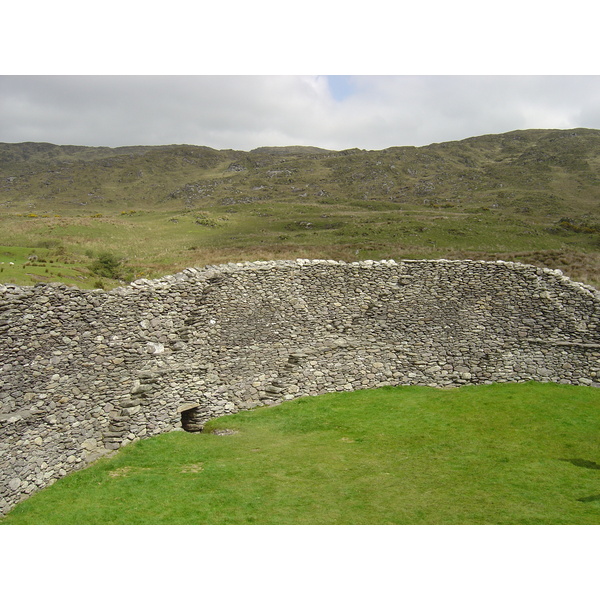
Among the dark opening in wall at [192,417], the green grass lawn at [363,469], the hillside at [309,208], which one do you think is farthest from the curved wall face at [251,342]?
the hillside at [309,208]

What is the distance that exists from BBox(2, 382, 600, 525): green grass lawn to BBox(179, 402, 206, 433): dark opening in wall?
0.51m

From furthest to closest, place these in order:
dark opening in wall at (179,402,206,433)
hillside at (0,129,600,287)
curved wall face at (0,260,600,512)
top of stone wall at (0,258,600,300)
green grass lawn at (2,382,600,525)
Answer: hillside at (0,129,600,287) → top of stone wall at (0,258,600,300) → dark opening in wall at (179,402,206,433) → curved wall face at (0,260,600,512) → green grass lawn at (2,382,600,525)

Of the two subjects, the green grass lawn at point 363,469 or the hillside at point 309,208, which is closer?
the green grass lawn at point 363,469

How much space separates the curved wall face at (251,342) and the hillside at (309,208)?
25.6 ft

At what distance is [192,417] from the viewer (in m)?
17.1

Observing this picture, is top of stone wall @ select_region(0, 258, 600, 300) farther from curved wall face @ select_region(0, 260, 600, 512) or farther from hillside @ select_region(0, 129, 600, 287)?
hillside @ select_region(0, 129, 600, 287)

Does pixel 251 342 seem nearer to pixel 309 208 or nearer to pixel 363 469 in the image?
pixel 363 469

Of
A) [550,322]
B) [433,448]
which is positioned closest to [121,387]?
[433,448]

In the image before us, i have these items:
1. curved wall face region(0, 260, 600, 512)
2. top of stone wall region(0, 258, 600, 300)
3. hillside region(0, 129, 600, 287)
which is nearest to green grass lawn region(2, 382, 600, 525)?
curved wall face region(0, 260, 600, 512)

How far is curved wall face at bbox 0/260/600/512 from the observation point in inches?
563

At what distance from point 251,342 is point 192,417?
13.0 ft

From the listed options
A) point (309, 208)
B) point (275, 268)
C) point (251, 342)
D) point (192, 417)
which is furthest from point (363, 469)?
point (309, 208)

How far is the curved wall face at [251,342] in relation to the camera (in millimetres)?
14297

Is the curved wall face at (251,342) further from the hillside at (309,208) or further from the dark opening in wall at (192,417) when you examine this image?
the hillside at (309,208)
